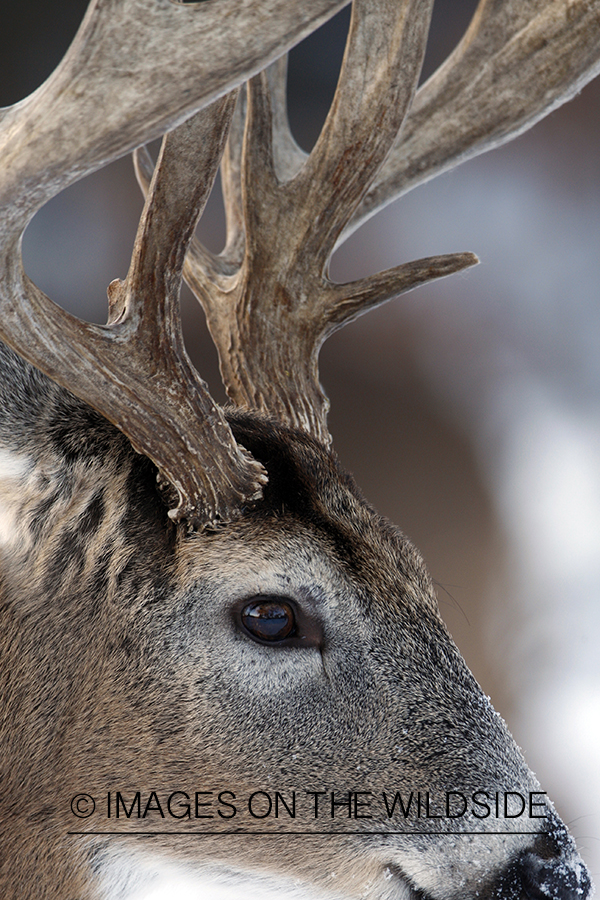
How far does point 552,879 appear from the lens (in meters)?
0.59

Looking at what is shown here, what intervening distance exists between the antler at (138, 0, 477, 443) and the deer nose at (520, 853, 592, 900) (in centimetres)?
45

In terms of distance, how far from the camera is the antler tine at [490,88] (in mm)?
906

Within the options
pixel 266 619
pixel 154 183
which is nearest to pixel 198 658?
pixel 266 619

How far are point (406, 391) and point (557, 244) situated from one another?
529 millimetres

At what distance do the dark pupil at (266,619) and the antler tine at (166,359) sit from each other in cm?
8

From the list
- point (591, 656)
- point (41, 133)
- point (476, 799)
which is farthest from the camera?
point (591, 656)

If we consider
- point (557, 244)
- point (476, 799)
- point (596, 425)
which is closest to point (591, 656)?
point (596, 425)

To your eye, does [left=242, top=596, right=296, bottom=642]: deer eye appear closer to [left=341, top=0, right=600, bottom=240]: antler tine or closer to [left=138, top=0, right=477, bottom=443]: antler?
[left=138, top=0, right=477, bottom=443]: antler

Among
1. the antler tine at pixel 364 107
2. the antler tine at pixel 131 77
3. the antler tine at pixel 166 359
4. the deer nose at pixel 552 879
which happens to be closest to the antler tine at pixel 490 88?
the antler tine at pixel 364 107

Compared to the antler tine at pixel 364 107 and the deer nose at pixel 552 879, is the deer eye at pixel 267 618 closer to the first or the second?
the deer nose at pixel 552 879

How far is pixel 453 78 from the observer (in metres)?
0.97

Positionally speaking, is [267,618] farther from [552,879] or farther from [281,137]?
[281,137]

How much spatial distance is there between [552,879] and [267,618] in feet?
0.95

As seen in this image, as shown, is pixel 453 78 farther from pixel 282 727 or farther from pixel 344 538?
pixel 282 727
